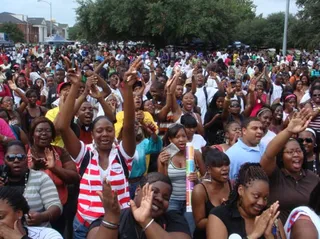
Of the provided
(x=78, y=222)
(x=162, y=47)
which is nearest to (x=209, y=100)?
(x=78, y=222)

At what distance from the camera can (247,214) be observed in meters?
3.00

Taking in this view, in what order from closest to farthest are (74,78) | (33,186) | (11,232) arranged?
(11,232), (33,186), (74,78)

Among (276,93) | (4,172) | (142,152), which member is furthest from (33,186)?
(276,93)

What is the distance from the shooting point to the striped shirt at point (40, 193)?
3.60m

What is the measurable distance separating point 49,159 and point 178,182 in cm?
128

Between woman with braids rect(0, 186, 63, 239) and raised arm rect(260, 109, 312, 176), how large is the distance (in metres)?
1.65

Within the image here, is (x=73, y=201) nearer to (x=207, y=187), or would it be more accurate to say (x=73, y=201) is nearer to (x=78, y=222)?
(x=78, y=222)

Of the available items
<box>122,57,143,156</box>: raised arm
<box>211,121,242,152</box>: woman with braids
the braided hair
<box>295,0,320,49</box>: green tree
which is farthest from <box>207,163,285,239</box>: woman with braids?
<box>295,0,320,49</box>: green tree

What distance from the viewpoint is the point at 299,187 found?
3.71 m

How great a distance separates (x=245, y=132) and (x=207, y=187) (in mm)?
1039

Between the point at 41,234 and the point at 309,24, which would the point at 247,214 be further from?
the point at 309,24

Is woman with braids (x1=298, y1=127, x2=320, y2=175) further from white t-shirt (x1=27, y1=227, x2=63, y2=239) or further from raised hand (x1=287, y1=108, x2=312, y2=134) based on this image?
white t-shirt (x1=27, y1=227, x2=63, y2=239)

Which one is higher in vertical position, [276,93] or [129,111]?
[129,111]

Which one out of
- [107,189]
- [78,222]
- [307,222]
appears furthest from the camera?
[78,222]
